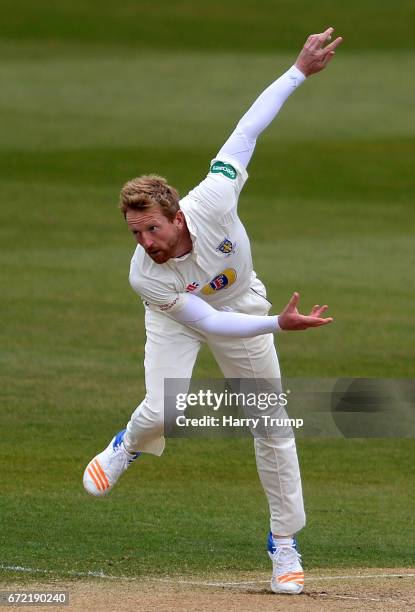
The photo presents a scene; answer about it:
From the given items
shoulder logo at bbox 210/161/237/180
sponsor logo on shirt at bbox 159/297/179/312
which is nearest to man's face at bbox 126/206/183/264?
sponsor logo on shirt at bbox 159/297/179/312

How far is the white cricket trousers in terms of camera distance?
8.03 meters

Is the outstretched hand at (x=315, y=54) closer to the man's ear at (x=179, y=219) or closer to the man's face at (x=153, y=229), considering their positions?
the man's ear at (x=179, y=219)

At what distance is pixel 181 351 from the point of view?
318 inches

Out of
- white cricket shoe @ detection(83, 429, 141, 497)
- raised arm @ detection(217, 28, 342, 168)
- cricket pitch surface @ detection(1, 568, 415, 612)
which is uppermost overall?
raised arm @ detection(217, 28, 342, 168)

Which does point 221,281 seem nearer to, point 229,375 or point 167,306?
point 167,306

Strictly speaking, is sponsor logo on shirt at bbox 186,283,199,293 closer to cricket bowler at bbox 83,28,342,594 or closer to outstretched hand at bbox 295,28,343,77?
cricket bowler at bbox 83,28,342,594

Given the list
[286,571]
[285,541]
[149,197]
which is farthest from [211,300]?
[286,571]

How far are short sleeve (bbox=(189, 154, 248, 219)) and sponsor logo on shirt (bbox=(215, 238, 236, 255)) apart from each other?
0.53 feet

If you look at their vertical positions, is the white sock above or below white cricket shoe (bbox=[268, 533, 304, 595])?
above

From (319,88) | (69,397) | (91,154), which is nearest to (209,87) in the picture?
(319,88)

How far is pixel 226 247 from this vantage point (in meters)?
7.93

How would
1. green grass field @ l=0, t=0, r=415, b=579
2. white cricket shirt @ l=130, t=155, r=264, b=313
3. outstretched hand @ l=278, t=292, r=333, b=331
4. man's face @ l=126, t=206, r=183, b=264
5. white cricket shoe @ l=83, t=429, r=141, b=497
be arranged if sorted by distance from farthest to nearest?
green grass field @ l=0, t=0, r=415, b=579 < white cricket shoe @ l=83, t=429, r=141, b=497 < white cricket shirt @ l=130, t=155, r=264, b=313 < man's face @ l=126, t=206, r=183, b=264 < outstretched hand @ l=278, t=292, r=333, b=331

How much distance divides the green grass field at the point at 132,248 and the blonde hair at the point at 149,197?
8.26 ft

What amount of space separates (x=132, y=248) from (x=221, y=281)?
1373 cm
